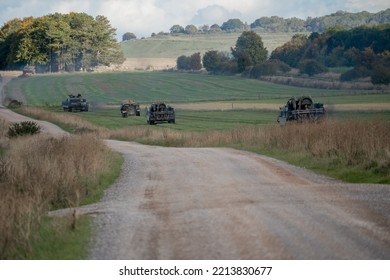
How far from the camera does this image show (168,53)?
199m

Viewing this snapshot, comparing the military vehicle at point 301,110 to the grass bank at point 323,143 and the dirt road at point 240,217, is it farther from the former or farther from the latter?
the dirt road at point 240,217

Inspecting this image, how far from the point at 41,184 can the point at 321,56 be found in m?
109

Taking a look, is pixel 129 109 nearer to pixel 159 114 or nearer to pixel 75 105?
pixel 75 105

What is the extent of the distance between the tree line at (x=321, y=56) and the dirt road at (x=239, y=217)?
7425 cm

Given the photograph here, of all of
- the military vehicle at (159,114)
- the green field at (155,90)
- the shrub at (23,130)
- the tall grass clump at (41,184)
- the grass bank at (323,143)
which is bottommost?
the green field at (155,90)

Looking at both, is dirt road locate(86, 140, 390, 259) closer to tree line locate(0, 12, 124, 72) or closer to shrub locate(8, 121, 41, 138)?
shrub locate(8, 121, 41, 138)

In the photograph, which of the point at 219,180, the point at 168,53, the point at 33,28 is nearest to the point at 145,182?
the point at 219,180

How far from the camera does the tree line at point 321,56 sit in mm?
102000

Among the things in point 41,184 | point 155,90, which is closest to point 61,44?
point 155,90

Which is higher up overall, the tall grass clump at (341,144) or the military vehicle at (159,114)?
the tall grass clump at (341,144)

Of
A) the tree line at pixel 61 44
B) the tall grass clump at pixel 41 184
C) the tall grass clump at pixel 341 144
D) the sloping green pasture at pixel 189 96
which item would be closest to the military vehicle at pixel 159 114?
the sloping green pasture at pixel 189 96

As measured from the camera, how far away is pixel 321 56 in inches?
4872

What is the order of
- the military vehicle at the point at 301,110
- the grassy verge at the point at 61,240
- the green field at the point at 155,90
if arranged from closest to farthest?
the grassy verge at the point at 61,240, the military vehicle at the point at 301,110, the green field at the point at 155,90
